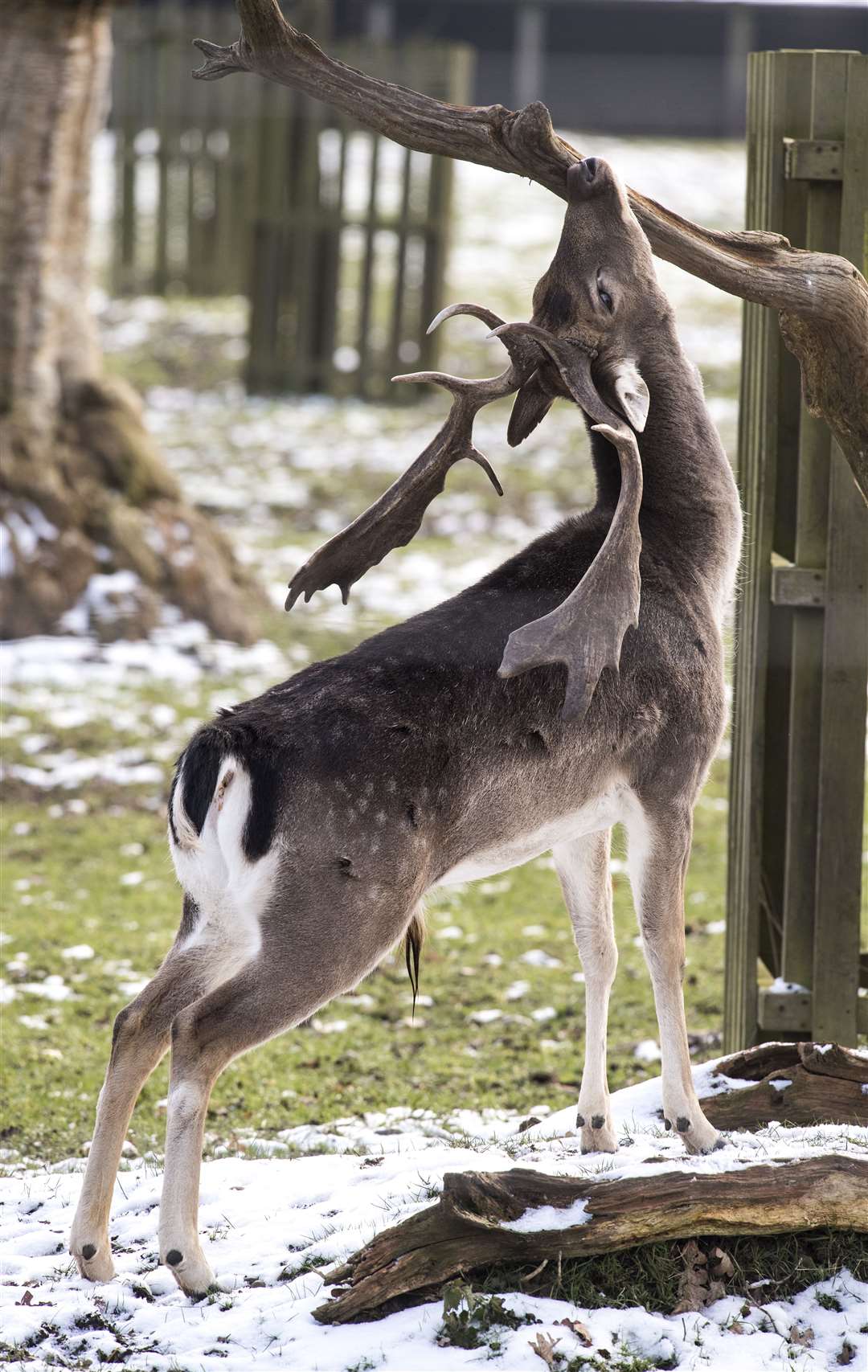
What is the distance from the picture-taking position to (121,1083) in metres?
3.95

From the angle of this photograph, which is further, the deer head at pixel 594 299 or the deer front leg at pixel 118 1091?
the deer head at pixel 594 299

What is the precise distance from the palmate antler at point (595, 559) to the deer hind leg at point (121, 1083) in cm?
108

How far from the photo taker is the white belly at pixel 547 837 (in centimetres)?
405

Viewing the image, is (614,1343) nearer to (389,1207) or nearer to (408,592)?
(389,1207)

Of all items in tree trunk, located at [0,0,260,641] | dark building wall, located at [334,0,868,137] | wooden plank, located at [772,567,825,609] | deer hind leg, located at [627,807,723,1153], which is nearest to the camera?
deer hind leg, located at [627,807,723,1153]

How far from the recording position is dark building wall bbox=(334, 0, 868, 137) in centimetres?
2317

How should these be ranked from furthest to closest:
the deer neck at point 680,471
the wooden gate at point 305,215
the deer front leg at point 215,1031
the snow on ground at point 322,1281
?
the wooden gate at point 305,215 → the deer neck at point 680,471 → the deer front leg at point 215,1031 → the snow on ground at point 322,1281

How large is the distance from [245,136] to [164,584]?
9.65 m

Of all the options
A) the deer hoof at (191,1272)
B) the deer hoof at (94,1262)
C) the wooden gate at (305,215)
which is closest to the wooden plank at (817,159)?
the deer hoof at (191,1272)

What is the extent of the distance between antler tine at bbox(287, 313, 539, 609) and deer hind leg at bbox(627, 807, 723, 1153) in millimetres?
1067

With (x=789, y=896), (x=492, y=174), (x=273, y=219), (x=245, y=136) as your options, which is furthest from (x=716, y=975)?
(x=492, y=174)

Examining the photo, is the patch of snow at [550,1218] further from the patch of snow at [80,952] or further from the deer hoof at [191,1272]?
the patch of snow at [80,952]

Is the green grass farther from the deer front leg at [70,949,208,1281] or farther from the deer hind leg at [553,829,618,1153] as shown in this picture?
the deer front leg at [70,949,208,1281]

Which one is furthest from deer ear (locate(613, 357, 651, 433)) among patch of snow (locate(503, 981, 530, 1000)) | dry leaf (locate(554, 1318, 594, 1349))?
patch of snow (locate(503, 981, 530, 1000))
